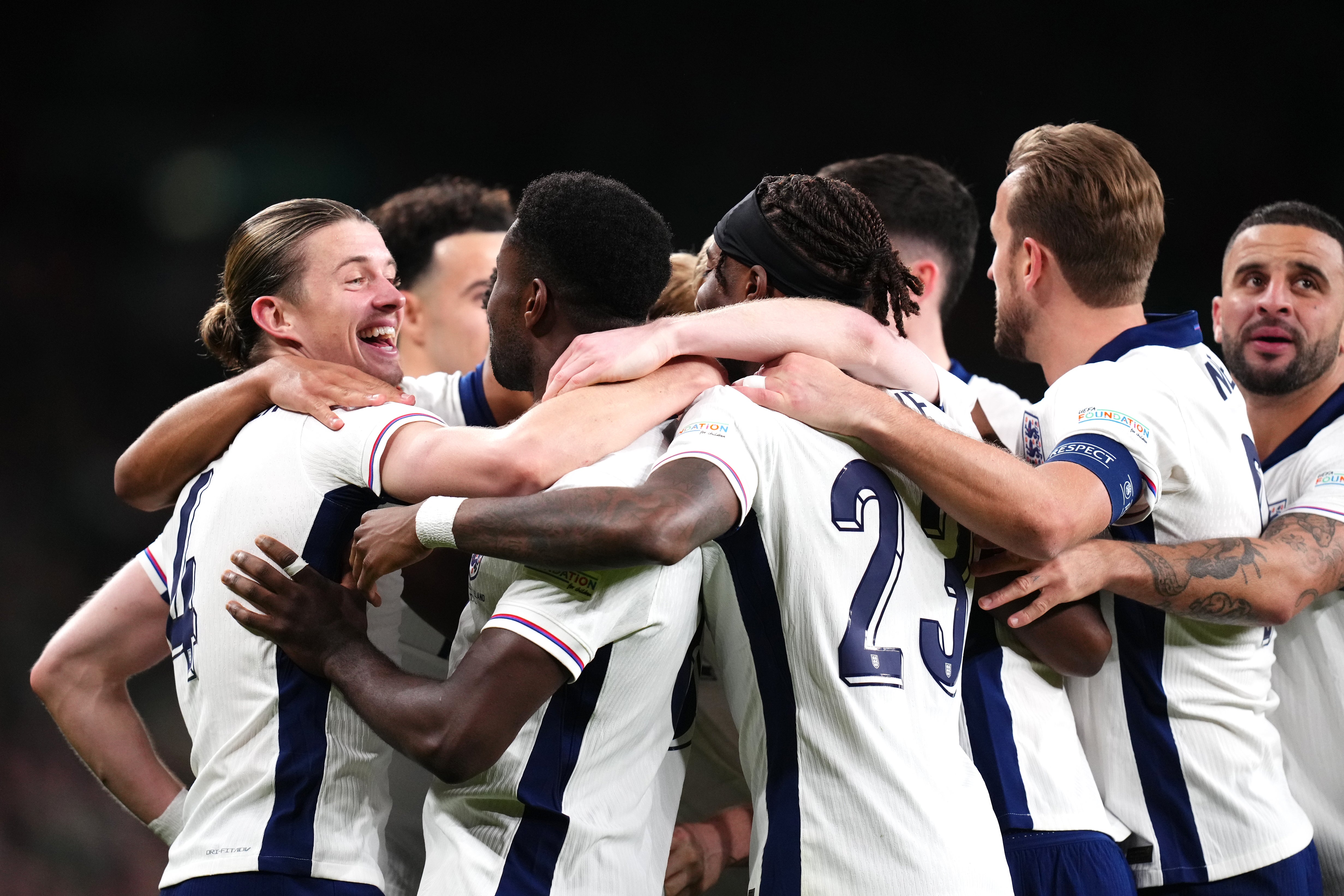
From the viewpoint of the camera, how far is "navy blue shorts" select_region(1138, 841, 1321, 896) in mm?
2701

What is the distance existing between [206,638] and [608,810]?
96 cm

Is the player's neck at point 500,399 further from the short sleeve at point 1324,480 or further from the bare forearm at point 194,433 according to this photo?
the short sleeve at point 1324,480

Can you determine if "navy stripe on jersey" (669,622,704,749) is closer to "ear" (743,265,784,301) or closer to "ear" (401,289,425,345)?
"ear" (743,265,784,301)

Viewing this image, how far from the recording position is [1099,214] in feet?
10.0

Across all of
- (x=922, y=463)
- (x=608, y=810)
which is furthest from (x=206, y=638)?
(x=922, y=463)

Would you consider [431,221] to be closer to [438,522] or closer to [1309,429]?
[438,522]

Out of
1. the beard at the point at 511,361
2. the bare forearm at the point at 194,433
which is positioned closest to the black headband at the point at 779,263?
the beard at the point at 511,361

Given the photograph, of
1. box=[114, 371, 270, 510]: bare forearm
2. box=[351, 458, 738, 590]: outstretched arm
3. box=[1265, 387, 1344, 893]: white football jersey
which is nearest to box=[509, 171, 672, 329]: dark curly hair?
box=[351, 458, 738, 590]: outstretched arm

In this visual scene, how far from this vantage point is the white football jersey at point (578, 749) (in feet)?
6.81

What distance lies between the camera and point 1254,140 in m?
8.93

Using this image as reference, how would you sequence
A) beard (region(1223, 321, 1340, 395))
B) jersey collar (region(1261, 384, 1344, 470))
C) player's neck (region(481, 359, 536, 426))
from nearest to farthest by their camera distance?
1. jersey collar (region(1261, 384, 1344, 470))
2. beard (region(1223, 321, 1340, 395))
3. player's neck (region(481, 359, 536, 426))

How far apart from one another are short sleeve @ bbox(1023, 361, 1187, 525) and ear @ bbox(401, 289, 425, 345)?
345cm

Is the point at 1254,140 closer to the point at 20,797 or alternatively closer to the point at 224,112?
the point at 224,112

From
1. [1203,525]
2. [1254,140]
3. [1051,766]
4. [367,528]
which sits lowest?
[1051,766]
